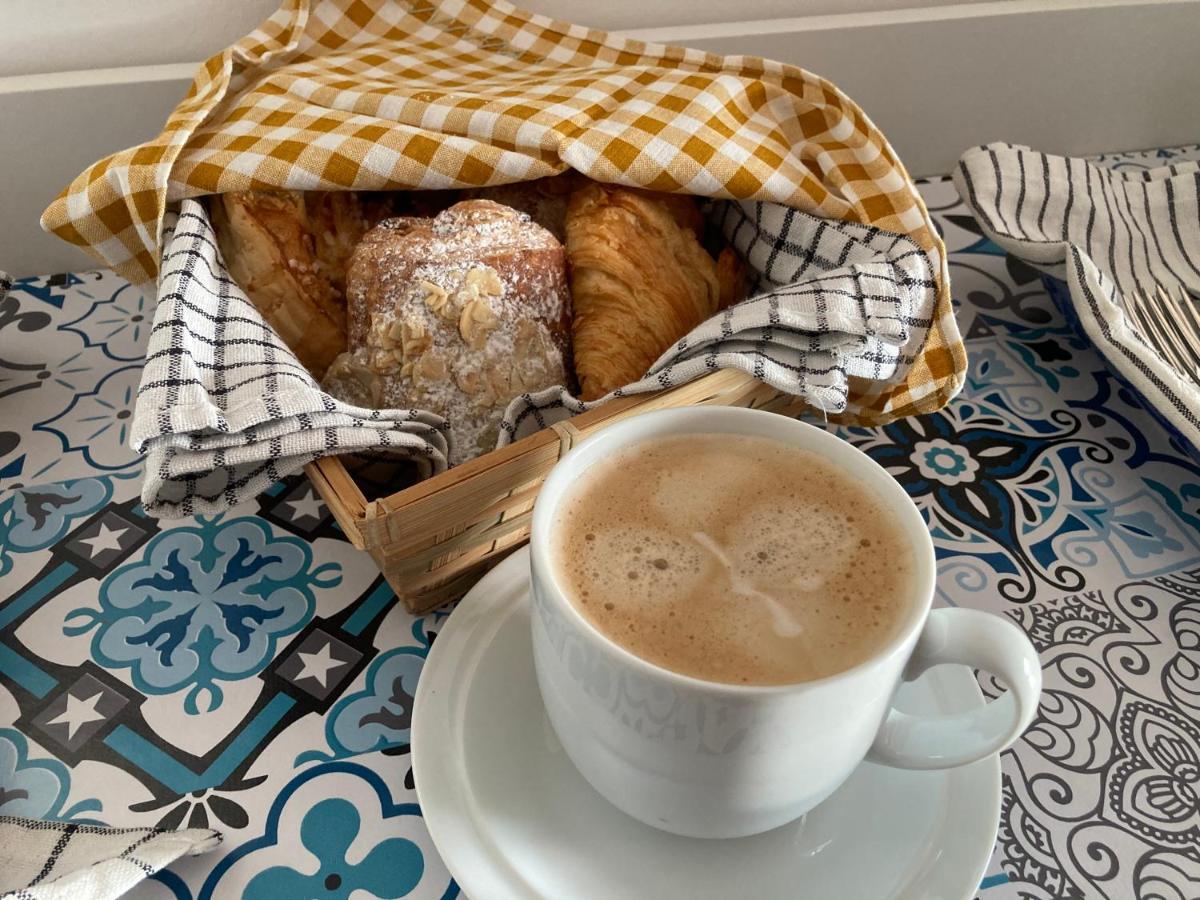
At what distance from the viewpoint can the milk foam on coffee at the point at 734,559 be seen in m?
0.39

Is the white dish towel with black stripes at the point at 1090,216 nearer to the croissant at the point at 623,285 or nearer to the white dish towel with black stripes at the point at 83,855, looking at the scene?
the croissant at the point at 623,285

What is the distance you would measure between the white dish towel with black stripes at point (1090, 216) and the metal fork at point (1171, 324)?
0.04ft

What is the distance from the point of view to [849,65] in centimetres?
93

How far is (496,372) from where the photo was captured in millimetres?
620

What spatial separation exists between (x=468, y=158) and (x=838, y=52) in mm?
458

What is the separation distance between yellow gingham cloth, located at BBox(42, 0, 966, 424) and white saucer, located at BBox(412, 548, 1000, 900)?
0.30 m

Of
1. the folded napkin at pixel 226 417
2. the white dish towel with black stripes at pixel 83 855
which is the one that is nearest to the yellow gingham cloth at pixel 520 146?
the folded napkin at pixel 226 417

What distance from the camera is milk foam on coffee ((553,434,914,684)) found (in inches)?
15.5

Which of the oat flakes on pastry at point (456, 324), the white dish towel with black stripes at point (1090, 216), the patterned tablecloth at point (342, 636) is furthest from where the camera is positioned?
the white dish towel with black stripes at point (1090, 216)

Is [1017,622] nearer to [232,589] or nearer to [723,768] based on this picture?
[723,768]

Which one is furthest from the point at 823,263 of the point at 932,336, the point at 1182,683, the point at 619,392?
the point at 1182,683

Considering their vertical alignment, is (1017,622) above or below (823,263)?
below

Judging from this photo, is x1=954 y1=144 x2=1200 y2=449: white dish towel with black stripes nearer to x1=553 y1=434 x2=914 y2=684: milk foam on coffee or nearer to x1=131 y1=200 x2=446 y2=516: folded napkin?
x1=553 y1=434 x2=914 y2=684: milk foam on coffee

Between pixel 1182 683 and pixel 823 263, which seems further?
pixel 823 263
